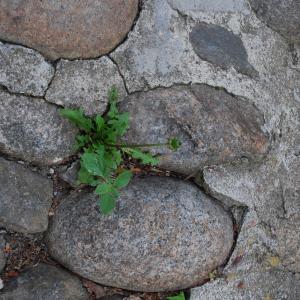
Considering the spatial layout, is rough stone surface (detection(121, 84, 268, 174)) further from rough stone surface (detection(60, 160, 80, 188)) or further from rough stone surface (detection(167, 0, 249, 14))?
rough stone surface (detection(167, 0, 249, 14))

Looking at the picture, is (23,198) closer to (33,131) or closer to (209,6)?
(33,131)

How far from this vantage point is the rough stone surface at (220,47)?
2270mm

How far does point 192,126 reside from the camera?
2.12 m

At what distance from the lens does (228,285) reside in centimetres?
219

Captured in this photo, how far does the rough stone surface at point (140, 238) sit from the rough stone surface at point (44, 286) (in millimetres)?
47

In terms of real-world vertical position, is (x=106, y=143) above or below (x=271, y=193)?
above

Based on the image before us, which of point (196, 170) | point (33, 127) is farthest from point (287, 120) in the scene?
point (33, 127)

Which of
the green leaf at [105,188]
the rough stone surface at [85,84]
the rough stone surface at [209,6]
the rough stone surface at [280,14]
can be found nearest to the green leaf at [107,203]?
the green leaf at [105,188]

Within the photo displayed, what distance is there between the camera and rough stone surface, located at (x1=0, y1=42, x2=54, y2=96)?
76.0 inches

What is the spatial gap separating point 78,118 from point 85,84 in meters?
0.16

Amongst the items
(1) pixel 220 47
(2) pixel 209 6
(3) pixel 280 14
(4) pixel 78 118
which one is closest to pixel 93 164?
(4) pixel 78 118

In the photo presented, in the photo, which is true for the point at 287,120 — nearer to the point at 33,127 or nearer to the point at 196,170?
the point at 196,170

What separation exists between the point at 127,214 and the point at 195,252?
0.30m

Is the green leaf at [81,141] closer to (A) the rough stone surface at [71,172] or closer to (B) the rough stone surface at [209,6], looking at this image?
(A) the rough stone surface at [71,172]
